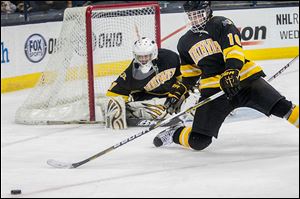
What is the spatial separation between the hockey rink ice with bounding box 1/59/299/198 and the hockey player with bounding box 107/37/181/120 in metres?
0.21

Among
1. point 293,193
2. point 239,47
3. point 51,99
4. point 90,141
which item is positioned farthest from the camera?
point 51,99

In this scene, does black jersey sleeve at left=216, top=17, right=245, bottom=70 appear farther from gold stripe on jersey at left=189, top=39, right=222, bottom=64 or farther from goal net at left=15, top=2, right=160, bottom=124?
goal net at left=15, top=2, right=160, bottom=124

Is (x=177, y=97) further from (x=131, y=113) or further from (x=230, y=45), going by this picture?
(x=131, y=113)

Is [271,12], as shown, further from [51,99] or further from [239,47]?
[239,47]

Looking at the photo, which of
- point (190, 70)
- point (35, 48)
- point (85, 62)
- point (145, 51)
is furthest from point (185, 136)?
point (35, 48)

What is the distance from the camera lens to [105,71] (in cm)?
651

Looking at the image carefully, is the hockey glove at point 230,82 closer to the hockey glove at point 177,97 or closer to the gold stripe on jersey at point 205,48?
the gold stripe on jersey at point 205,48

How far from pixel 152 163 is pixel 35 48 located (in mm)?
4080

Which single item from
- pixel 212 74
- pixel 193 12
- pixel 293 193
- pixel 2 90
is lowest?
pixel 2 90

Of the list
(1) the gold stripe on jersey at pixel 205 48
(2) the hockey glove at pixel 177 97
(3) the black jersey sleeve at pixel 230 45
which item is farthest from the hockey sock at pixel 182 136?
(3) the black jersey sleeve at pixel 230 45

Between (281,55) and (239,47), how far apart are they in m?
5.71

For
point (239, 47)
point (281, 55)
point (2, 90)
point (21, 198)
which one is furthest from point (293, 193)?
point (281, 55)

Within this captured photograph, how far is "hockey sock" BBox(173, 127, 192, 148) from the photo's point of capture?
4883mm

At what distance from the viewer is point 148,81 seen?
6000 millimetres
